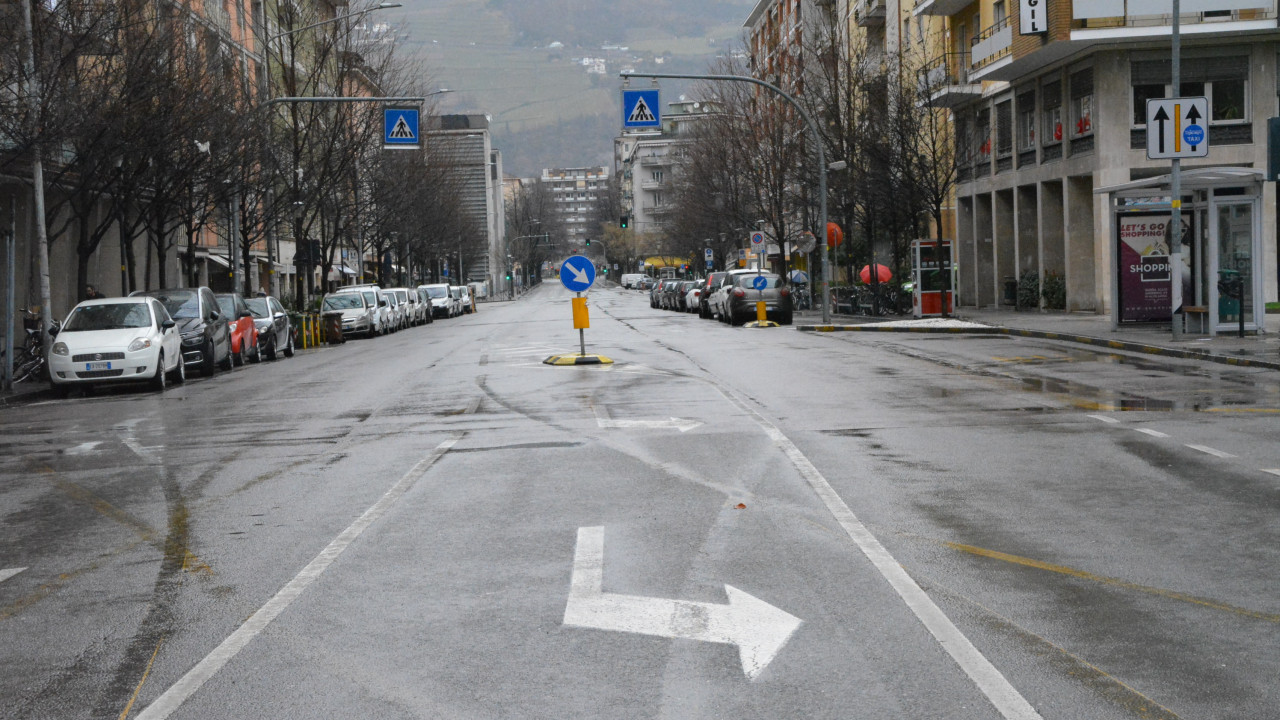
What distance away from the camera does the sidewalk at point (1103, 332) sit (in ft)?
68.7

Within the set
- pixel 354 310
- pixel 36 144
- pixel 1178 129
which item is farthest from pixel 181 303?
pixel 1178 129

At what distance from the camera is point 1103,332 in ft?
90.2

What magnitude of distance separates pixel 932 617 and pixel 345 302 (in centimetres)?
4169

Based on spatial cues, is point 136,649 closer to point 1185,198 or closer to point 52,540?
point 52,540

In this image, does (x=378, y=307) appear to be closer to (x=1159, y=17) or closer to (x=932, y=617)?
(x=1159, y=17)

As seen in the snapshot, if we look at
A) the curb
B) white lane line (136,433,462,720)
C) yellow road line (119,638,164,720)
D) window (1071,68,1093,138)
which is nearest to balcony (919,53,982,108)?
window (1071,68,1093,138)

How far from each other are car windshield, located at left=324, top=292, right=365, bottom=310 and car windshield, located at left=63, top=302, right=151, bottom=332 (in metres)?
21.8

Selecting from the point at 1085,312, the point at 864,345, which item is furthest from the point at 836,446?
the point at 1085,312

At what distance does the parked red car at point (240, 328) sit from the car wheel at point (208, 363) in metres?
3.27

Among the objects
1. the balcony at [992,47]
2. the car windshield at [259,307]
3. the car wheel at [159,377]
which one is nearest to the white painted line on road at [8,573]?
the car wheel at [159,377]

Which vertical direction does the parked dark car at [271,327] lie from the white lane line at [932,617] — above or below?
above

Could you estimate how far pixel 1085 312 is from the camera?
37.5 metres

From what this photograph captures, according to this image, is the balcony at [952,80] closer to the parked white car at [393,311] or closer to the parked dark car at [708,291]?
the parked dark car at [708,291]

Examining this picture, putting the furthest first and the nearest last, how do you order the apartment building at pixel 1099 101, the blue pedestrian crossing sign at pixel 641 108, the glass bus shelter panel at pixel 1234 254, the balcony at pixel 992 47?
the balcony at pixel 992 47, the apartment building at pixel 1099 101, the blue pedestrian crossing sign at pixel 641 108, the glass bus shelter panel at pixel 1234 254
